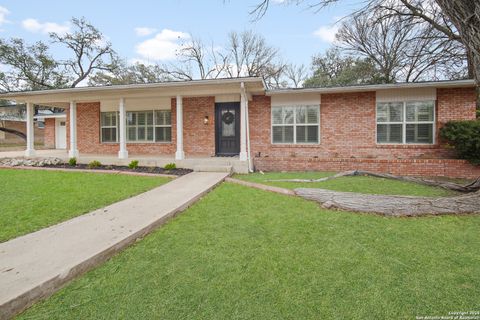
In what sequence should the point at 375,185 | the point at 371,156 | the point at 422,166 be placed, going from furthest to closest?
the point at 371,156
the point at 422,166
the point at 375,185

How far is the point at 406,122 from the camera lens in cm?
973

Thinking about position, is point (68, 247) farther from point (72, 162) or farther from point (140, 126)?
point (140, 126)

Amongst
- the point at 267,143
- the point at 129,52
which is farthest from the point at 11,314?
the point at 129,52

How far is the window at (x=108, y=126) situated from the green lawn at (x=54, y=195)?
13.8 ft

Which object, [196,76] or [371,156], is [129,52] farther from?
[371,156]

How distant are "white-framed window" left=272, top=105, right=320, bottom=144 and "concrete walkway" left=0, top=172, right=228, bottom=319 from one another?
6.36 metres

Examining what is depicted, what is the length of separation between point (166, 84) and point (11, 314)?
801cm

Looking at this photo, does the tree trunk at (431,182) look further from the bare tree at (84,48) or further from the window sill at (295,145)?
the bare tree at (84,48)

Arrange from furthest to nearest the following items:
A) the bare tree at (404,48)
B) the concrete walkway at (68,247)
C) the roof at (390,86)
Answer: the bare tree at (404,48), the roof at (390,86), the concrete walkway at (68,247)

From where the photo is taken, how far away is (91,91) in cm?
1005

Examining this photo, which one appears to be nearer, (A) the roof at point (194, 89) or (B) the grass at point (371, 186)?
(B) the grass at point (371, 186)

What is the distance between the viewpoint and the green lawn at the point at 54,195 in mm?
3861

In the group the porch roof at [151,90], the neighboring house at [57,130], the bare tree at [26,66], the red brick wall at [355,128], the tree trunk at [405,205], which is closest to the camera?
the tree trunk at [405,205]

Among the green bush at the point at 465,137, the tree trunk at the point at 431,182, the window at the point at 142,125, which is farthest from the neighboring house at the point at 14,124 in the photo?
the green bush at the point at 465,137
